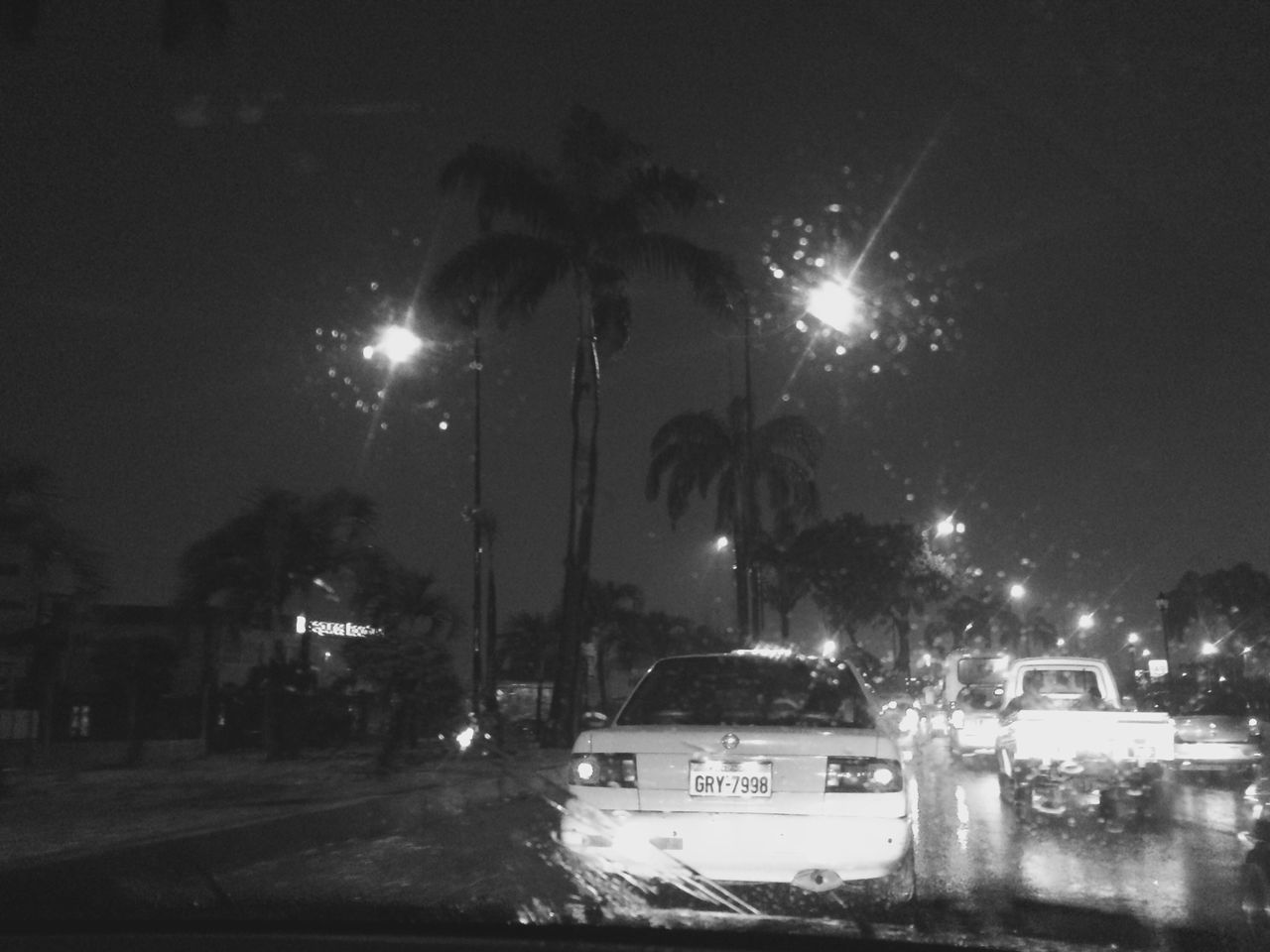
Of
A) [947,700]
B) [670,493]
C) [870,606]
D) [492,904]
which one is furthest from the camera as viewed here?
[870,606]

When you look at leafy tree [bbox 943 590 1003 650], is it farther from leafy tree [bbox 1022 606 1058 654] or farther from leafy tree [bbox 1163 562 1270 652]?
leafy tree [bbox 1022 606 1058 654]

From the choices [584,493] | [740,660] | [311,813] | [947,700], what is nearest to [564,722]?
[584,493]

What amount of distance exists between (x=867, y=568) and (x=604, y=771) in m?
36.9

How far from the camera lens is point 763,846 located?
6402 millimetres

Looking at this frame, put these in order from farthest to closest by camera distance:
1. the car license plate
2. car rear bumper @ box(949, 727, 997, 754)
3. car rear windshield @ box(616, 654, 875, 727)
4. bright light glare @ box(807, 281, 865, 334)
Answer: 1. car rear bumper @ box(949, 727, 997, 754)
2. bright light glare @ box(807, 281, 865, 334)
3. car rear windshield @ box(616, 654, 875, 727)
4. the car license plate

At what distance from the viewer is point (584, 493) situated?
21.5 meters

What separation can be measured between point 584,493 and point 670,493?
56.6ft

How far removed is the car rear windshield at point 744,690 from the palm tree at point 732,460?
28004 millimetres

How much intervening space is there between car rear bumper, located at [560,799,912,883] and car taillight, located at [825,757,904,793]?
142mm

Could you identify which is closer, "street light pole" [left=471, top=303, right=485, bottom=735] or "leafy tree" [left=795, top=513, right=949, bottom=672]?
"street light pole" [left=471, top=303, right=485, bottom=735]

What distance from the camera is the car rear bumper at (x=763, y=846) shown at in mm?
6379

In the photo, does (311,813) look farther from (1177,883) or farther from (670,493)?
(670,493)

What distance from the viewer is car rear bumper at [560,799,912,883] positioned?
6.38 meters

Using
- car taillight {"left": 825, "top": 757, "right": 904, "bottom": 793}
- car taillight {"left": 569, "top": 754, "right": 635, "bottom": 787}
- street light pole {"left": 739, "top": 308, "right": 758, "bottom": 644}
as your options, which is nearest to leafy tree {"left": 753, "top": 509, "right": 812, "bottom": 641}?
street light pole {"left": 739, "top": 308, "right": 758, "bottom": 644}
